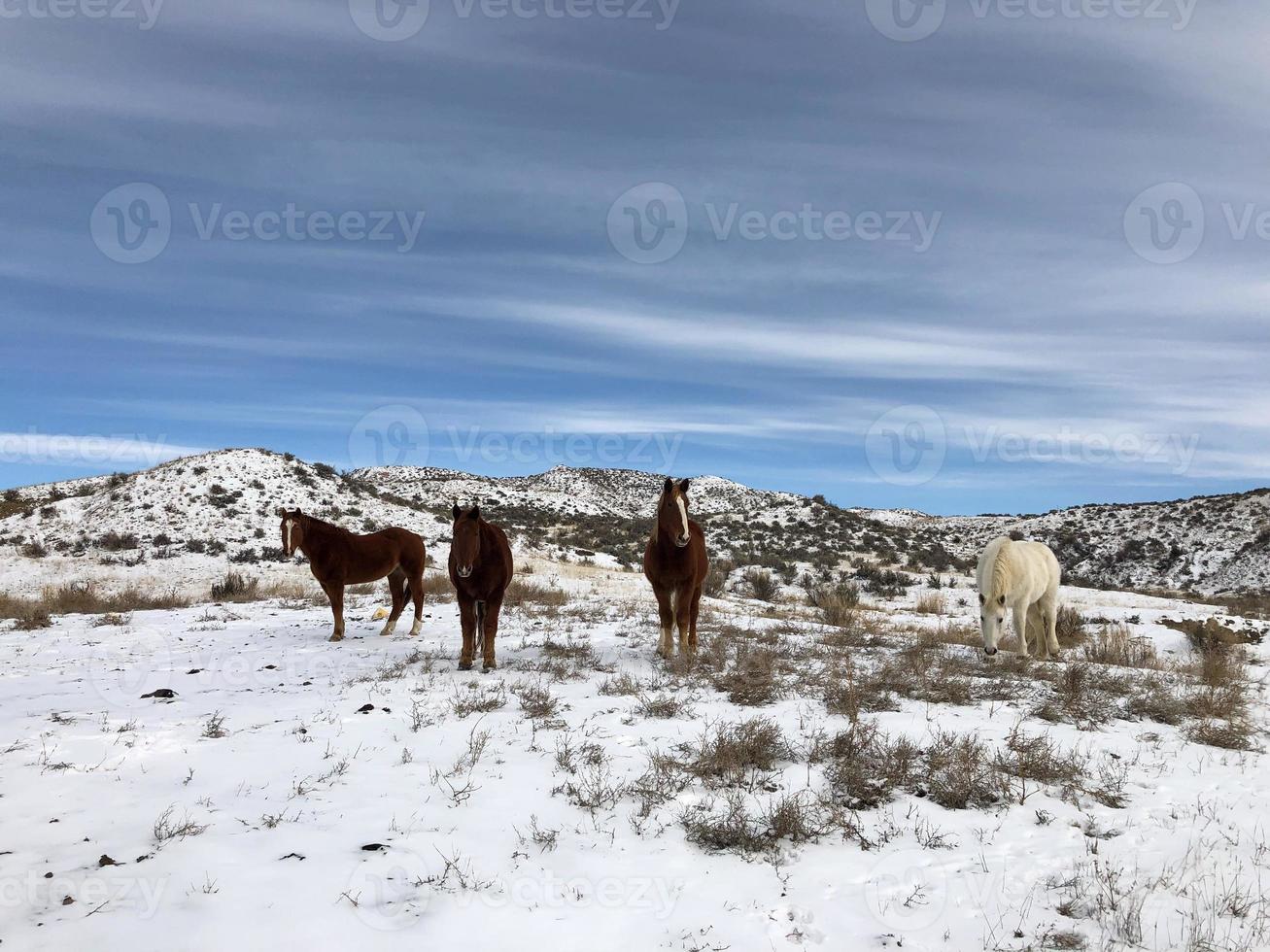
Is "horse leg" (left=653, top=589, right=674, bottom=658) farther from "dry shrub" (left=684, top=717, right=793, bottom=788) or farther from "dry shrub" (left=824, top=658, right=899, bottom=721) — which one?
"dry shrub" (left=684, top=717, right=793, bottom=788)

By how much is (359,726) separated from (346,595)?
10.6m

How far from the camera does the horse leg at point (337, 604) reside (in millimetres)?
10805

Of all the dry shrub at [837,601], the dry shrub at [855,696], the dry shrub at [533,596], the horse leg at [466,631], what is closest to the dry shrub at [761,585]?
the dry shrub at [837,601]

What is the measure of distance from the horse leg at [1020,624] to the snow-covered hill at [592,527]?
364 inches

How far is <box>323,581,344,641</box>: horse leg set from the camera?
10805 mm

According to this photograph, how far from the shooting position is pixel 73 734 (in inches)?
235

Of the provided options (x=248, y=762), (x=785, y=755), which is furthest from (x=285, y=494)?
(x=785, y=755)

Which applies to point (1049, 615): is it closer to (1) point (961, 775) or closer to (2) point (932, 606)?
(2) point (932, 606)

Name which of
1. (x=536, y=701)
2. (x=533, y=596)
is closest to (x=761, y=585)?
(x=533, y=596)

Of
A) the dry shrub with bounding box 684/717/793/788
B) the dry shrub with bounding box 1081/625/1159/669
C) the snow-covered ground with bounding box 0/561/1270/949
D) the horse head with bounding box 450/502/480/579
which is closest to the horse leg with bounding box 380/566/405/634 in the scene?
the snow-covered ground with bounding box 0/561/1270/949

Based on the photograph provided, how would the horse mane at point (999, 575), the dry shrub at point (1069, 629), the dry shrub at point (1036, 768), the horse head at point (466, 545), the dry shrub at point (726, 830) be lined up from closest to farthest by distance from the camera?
the dry shrub at point (726, 830) < the dry shrub at point (1036, 768) < the horse head at point (466, 545) < the horse mane at point (999, 575) < the dry shrub at point (1069, 629)

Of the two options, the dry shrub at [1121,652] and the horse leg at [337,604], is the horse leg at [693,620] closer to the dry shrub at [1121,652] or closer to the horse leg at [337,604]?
the horse leg at [337,604]

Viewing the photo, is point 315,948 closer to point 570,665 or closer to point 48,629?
point 570,665

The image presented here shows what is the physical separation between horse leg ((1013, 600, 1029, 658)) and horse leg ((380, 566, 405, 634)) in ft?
31.5
